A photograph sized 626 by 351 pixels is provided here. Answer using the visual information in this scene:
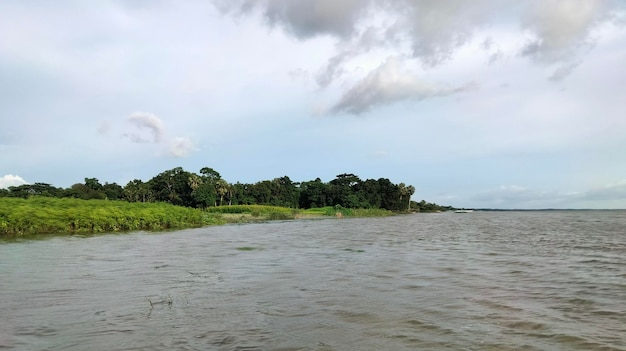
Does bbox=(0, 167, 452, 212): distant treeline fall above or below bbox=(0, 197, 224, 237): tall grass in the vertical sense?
Answer: above

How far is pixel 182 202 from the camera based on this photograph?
103 m

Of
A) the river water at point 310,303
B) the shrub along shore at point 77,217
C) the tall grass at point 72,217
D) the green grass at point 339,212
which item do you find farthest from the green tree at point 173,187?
the river water at point 310,303

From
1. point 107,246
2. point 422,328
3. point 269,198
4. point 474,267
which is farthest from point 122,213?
point 269,198

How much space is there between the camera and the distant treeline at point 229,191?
92875mm

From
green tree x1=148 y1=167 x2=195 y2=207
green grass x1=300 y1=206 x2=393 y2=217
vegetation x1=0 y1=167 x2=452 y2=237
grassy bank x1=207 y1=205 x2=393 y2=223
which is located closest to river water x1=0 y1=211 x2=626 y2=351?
vegetation x1=0 y1=167 x2=452 y2=237

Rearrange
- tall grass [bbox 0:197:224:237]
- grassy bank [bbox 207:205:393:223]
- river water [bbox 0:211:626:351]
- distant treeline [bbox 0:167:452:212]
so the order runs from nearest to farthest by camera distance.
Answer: river water [bbox 0:211:626:351]
tall grass [bbox 0:197:224:237]
grassy bank [bbox 207:205:393:223]
distant treeline [bbox 0:167:452:212]

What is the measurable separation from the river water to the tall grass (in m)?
10.2

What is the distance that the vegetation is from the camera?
26812 millimetres

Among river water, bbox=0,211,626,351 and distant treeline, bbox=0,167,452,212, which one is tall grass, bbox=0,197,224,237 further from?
distant treeline, bbox=0,167,452,212

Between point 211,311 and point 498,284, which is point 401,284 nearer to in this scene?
point 498,284

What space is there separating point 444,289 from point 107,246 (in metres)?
15.6

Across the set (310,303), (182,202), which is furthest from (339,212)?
(310,303)

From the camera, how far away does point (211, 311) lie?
7422 millimetres

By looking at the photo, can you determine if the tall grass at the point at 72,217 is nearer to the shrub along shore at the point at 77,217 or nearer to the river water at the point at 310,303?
the shrub along shore at the point at 77,217
